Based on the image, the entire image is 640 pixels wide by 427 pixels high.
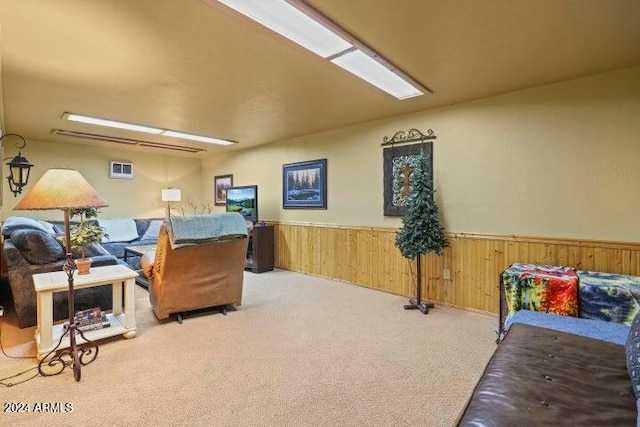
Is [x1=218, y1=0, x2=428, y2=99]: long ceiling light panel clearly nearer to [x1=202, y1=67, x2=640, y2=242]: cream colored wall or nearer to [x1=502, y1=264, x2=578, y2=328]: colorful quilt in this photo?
[x1=202, y1=67, x2=640, y2=242]: cream colored wall

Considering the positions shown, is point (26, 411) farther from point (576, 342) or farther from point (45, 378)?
point (576, 342)

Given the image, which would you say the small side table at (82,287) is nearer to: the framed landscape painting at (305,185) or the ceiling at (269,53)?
the ceiling at (269,53)

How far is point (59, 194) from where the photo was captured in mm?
2125

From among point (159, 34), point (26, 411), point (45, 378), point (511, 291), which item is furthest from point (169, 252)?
point (511, 291)

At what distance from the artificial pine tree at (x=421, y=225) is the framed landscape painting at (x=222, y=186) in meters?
4.50

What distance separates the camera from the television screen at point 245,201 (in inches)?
231

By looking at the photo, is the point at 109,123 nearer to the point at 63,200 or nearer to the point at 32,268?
the point at 32,268

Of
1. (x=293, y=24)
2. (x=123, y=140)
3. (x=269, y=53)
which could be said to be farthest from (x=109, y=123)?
(x=293, y=24)

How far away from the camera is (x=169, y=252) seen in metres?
3.00

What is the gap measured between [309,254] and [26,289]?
351cm

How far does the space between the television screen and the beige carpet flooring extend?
2578 millimetres

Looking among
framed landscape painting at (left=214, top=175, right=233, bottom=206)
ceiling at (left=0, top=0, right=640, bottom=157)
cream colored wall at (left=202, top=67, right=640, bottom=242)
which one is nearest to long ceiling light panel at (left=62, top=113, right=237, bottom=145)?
ceiling at (left=0, top=0, right=640, bottom=157)

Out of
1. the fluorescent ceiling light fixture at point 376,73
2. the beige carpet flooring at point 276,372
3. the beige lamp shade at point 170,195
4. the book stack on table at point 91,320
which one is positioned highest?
the fluorescent ceiling light fixture at point 376,73

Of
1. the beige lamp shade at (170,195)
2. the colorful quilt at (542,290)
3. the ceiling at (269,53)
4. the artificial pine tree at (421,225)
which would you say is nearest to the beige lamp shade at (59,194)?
the ceiling at (269,53)
